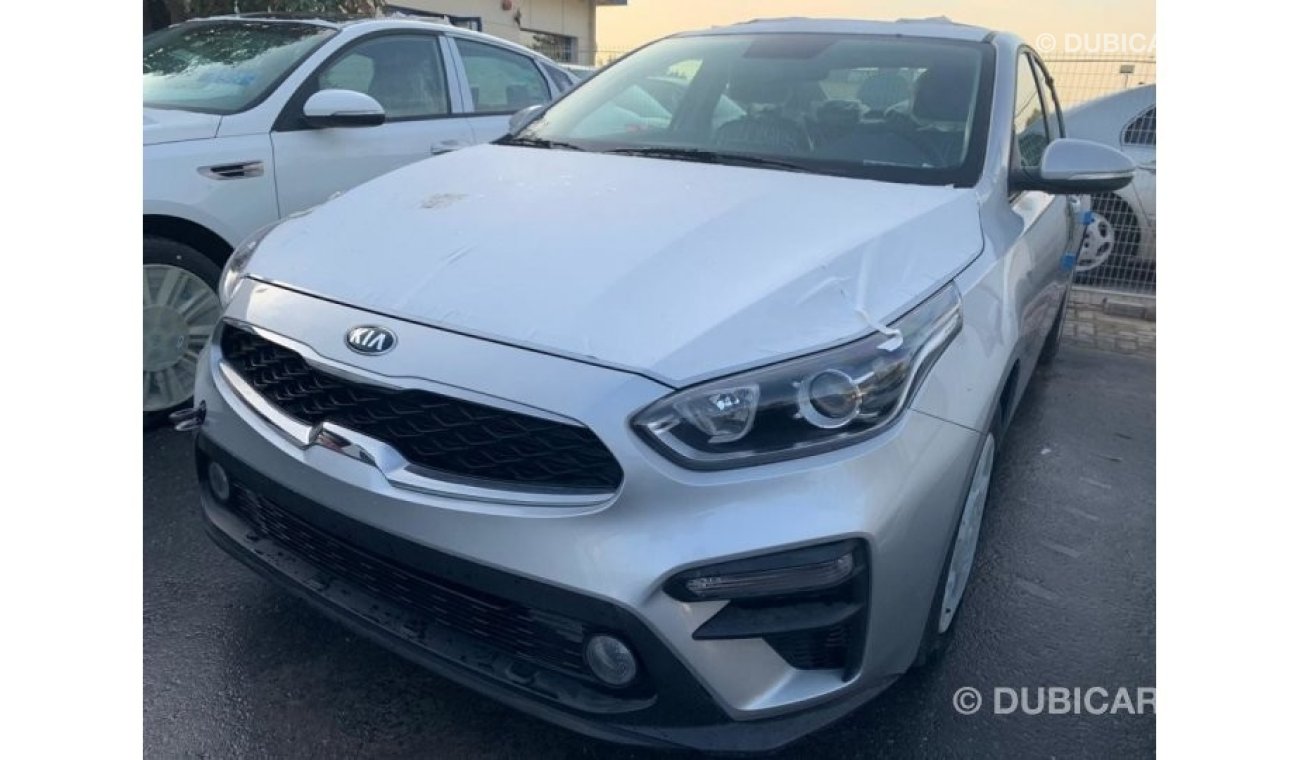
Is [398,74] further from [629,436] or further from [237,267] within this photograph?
[629,436]

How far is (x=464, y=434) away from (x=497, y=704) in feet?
2.66

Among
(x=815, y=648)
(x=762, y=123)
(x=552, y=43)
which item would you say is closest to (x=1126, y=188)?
(x=762, y=123)

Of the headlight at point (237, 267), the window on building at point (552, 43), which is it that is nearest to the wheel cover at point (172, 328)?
the headlight at point (237, 267)

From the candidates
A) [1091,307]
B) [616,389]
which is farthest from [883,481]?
[1091,307]

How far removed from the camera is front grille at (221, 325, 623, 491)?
1.68 metres

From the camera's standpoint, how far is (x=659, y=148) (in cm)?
299

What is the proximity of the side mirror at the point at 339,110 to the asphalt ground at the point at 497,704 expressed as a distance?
4.99ft

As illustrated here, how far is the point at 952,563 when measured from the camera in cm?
214

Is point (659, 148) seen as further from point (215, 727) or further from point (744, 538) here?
point (215, 727)

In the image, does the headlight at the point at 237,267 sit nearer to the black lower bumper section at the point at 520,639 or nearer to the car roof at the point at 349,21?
the black lower bumper section at the point at 520,639

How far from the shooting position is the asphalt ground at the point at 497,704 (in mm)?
2094

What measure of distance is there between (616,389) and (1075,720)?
5.01 ft

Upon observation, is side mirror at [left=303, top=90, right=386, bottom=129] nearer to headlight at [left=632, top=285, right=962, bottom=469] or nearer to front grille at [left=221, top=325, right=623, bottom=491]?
front grille at [left=221, top=325, right=623, bottom=491]

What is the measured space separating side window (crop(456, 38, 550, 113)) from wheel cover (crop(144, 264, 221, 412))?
6.48ft
